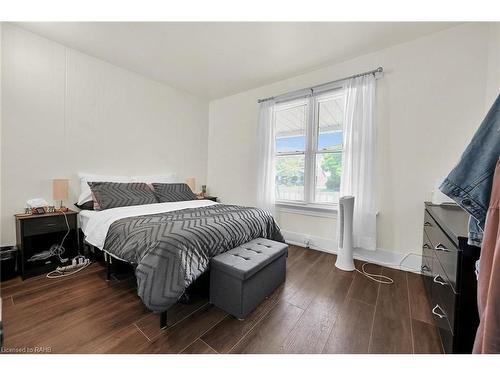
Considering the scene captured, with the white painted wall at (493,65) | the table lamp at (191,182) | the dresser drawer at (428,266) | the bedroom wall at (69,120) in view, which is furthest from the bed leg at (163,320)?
the white painted wall at (493,65)

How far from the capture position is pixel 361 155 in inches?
97.3

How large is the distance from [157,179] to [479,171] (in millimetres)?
3455

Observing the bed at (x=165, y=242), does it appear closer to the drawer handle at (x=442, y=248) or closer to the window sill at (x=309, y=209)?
the window sill at (x=309, y=209)

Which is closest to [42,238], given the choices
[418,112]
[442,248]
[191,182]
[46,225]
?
[46,225]

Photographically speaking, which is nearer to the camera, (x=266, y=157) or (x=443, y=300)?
(x=443, y=300)

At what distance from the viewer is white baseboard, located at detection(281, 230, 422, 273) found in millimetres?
2279

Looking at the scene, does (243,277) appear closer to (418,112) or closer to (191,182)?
(418,112)

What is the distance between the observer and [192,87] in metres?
3.62

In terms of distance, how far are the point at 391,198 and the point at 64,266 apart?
12.7 feet

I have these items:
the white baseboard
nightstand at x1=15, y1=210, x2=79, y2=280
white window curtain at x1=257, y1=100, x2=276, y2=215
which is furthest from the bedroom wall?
the white baseboard

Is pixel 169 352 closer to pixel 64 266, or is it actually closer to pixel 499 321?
pixel 499 321
